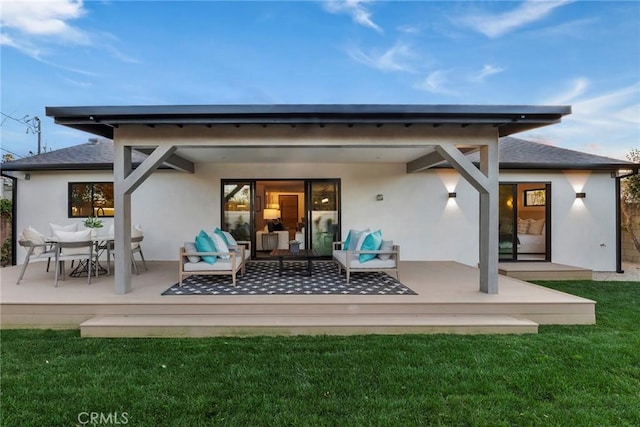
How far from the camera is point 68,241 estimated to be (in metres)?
5.26

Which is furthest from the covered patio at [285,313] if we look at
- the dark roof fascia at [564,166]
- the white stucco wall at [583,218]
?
the white stucco wall at [583,218]

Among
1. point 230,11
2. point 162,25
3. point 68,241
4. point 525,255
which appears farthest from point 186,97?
point 525,255

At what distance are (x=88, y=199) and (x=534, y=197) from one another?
13307 millimetres

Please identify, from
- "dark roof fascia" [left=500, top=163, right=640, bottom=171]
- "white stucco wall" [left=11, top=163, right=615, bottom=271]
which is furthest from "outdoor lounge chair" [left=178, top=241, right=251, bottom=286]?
"dark roof fascia" [left=500, top=163, right=640, bottom=171]

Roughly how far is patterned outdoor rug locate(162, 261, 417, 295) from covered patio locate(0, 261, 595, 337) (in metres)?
0.30

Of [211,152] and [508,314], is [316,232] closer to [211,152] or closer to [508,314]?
[211,152]

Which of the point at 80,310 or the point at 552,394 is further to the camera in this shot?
the point at 80,310

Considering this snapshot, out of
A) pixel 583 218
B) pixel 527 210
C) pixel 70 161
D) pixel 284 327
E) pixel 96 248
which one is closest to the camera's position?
pixel 284 327

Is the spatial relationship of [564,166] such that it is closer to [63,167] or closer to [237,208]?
[237,208]

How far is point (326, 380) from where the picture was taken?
2.78 meters

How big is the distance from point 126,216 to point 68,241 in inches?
58.5

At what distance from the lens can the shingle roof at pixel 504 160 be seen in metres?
7.69

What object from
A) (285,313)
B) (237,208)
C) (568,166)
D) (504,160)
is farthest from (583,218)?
(237,208)

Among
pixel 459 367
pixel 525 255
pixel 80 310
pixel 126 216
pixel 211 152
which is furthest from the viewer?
pixel 525 255
